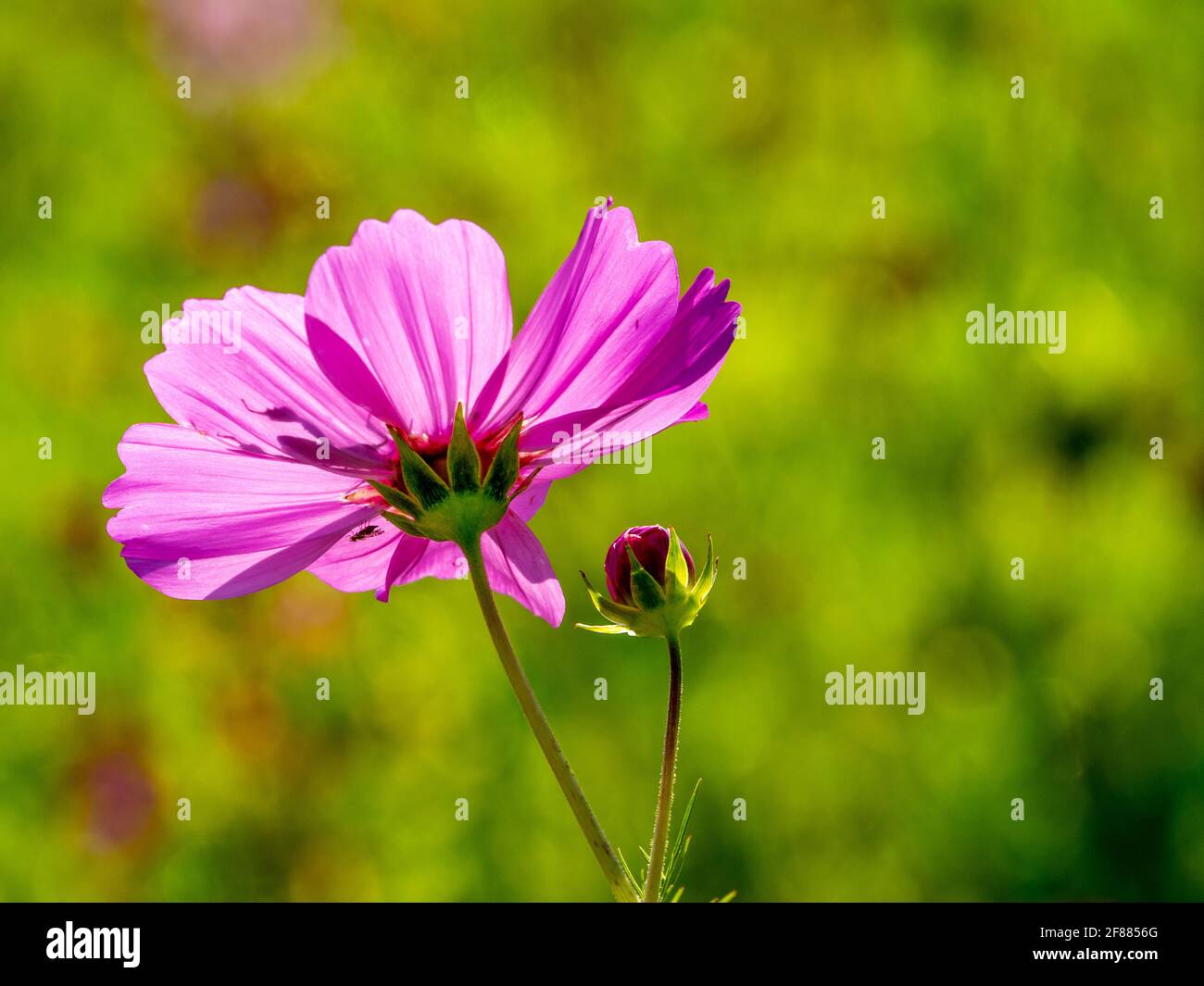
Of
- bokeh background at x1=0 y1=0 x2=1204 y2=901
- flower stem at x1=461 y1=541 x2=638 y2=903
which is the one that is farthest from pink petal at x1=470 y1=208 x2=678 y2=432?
bokeh background at x1=0 y1=0 x2=1204 y2=901

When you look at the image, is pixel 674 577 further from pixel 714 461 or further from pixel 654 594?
pixel 714 461

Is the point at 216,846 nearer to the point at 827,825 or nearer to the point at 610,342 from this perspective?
the point at 827,825

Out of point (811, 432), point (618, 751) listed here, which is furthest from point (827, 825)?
point (811, 432)

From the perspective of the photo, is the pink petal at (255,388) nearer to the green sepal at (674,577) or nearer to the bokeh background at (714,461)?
the green sepal at (674,577)

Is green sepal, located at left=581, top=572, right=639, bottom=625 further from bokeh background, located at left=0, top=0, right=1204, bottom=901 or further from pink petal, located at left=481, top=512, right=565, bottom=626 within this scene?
bokeh background, located at left=0, top=0, right=1204, bottom=901
